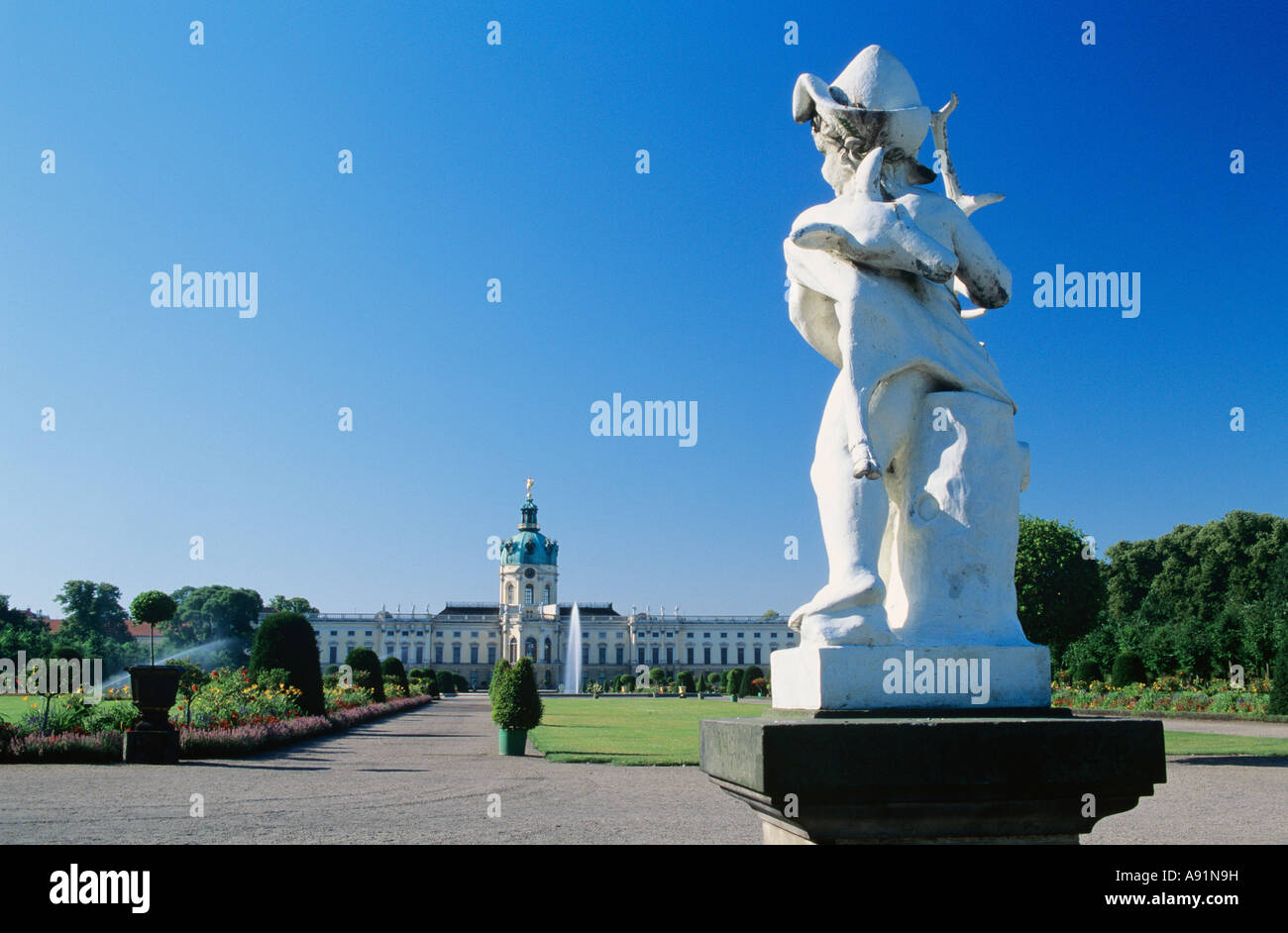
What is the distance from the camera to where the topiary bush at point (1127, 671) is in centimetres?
3469

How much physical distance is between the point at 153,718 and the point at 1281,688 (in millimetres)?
26711

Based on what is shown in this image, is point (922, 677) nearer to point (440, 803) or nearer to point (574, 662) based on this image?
point (440, 803)

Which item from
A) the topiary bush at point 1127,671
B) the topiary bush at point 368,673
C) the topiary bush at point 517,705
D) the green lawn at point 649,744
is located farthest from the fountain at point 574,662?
the topiary bush at point 517,705

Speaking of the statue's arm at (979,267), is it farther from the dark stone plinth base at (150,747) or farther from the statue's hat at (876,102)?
the dark stone plinth base at (150,747)

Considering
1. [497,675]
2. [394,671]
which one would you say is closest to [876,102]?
[497,675]

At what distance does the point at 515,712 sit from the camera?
1883 centimetres

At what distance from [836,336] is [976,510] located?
876mm

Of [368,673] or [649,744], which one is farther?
[368,673]

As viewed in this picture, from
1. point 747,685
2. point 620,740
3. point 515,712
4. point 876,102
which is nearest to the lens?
point 876,102

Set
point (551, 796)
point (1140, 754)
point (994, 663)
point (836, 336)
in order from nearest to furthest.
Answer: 1. point (1140, 754)
2. point (994, 663)
3. point (836, 336)
4. point (551, 796)

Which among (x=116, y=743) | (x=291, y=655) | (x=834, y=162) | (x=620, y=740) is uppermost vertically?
(x=834, y=162)
